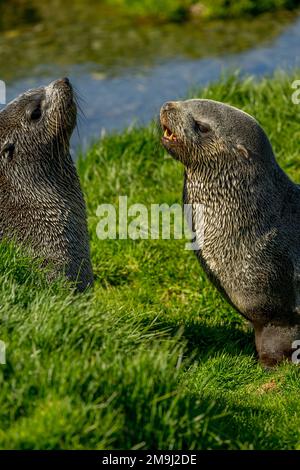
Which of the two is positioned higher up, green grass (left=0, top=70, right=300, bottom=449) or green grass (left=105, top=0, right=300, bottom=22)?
green grass (left=105, top=0, right=300, bottom=22)

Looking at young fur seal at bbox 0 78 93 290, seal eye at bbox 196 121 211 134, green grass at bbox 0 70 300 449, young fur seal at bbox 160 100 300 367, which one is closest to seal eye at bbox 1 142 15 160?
young fur seal at bbox 0 78 93 290

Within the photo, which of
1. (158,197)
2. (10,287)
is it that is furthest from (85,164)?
(10,287)

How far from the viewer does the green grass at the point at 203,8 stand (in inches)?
674

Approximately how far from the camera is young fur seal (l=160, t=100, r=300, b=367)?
670 cm

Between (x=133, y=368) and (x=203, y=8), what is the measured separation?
1371 centimetres

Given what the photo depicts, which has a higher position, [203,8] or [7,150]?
[203,8]

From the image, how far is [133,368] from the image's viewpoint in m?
4.55

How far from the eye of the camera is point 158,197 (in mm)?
9164

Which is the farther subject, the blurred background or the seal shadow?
the blurred background

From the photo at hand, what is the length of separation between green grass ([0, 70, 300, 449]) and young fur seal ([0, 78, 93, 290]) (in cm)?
49

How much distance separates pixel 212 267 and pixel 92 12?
1224cm

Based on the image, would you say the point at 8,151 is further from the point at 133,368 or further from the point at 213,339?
the point at 133,368

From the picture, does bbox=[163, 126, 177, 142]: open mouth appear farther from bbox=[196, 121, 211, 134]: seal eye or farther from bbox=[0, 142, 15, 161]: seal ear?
bbox=[0, 142, 15, 161]: seal ear

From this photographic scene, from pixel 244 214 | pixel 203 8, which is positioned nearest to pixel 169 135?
pixel 244 214
